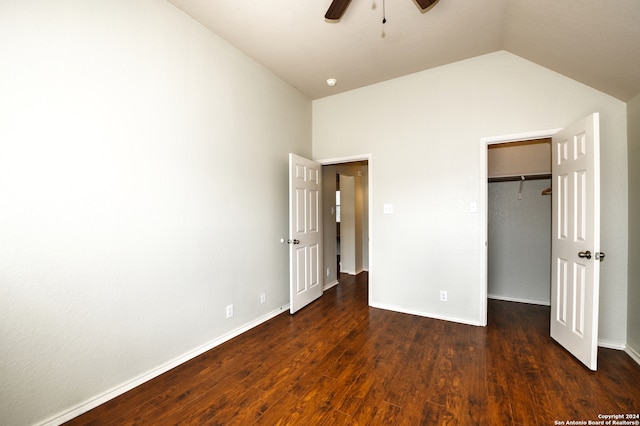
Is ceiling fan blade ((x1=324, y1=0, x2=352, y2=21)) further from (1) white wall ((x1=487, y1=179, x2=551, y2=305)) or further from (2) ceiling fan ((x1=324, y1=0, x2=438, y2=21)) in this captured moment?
(1) white wall ((x1=487, y1=179, x2=551, y2=305))

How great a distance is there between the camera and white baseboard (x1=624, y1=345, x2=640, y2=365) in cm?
223

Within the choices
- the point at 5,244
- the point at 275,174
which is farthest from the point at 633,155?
the point at 5,244

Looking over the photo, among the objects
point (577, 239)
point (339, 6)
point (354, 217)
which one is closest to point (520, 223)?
point (577, 239)

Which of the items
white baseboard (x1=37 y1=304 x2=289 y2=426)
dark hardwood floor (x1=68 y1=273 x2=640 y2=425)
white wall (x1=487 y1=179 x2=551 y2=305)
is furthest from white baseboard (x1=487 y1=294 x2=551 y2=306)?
white baseboard (x1=37 y1=304 x2=289 y2=426)

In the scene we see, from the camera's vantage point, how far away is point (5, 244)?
4.72ft

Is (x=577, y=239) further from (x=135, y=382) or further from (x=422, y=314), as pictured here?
(x=135, y=382)

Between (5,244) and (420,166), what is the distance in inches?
139

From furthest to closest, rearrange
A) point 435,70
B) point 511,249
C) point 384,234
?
point 511,249, point 384,234, point 435,70

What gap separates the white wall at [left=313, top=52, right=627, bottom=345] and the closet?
870mm

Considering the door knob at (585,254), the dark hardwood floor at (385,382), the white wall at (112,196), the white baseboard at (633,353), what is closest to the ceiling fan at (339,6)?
the white wall at (112,196)

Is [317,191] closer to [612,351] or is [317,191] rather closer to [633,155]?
[633,155]

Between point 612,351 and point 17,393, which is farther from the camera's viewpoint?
point 612,351

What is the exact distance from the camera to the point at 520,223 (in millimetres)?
3816

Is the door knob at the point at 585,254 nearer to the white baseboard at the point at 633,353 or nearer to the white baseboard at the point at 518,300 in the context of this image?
the white baseboard at the point at 633,353
